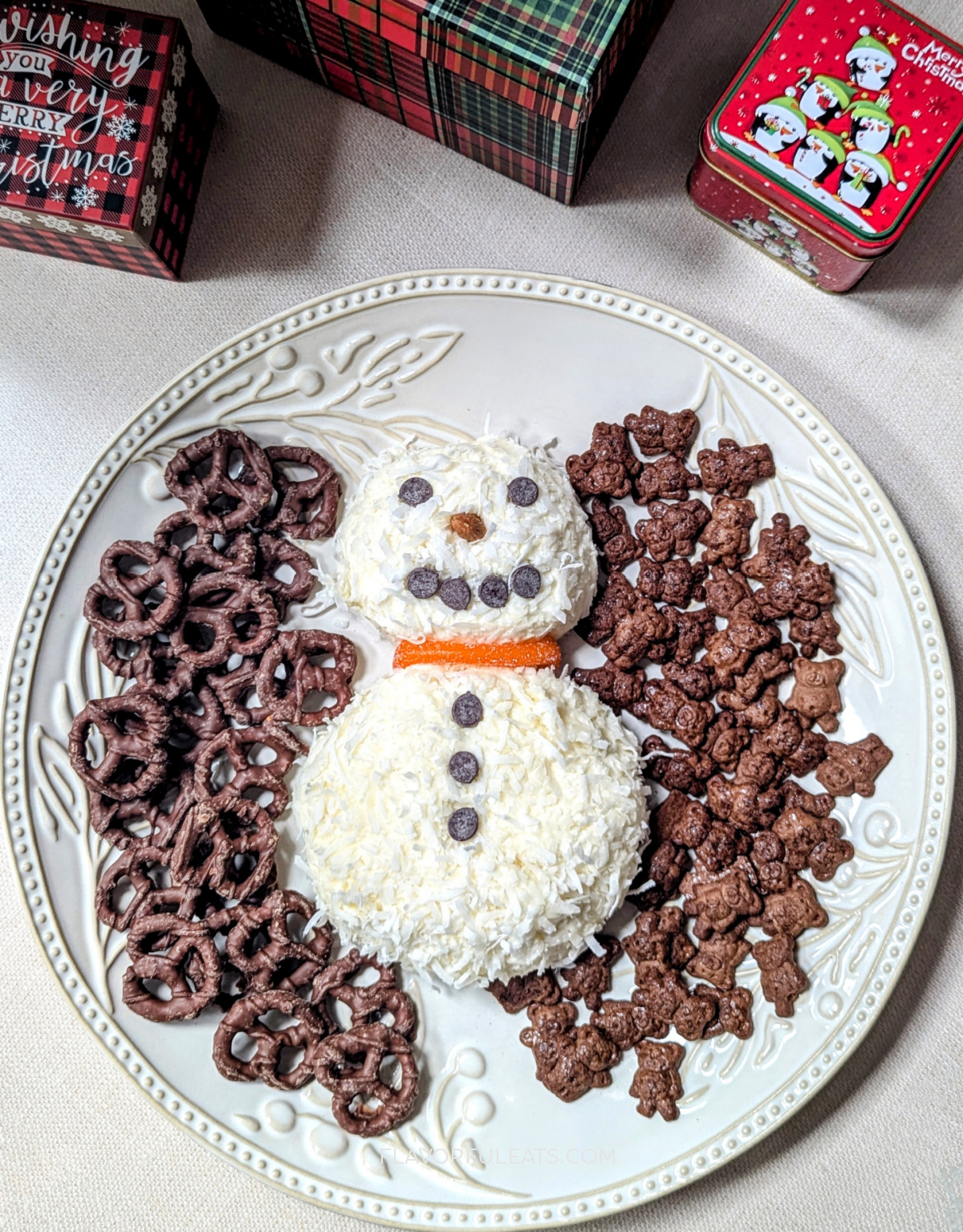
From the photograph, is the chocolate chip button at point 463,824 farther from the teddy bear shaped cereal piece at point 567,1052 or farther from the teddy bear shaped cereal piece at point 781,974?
the teddy bear shaped cereal piece at point 781,974

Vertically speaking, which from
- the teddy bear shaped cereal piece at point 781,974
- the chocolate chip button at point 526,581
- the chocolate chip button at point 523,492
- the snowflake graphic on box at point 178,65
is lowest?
the teddy bear shaped cereal piece at point 781,974

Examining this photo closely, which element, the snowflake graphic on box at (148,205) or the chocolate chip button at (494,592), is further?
the snowflake graphic on box at (148,205)

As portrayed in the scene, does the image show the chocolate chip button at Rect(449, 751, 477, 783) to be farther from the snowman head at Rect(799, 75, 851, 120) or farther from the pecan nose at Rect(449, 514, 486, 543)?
the snowman head at Rect(799, 75, 851, 120)

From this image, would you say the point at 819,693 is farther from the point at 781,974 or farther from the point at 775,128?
the point at 775,128

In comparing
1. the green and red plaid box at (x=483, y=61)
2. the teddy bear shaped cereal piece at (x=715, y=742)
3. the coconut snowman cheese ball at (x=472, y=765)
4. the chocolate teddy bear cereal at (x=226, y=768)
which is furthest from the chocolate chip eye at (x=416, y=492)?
the green and red plaid box at (x=483, y=61)

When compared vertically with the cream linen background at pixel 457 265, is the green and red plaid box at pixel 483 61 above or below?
above

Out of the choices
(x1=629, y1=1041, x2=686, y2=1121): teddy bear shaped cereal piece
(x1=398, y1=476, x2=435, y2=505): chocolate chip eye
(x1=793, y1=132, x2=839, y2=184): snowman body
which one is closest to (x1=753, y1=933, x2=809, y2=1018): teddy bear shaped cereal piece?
(x1=629, y1=1041, x2=686, y2=1121): teddy bear shaped cereal piece

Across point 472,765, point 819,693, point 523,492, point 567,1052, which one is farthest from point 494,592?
point 567,1052
